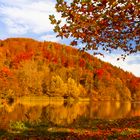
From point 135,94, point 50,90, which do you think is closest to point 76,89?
point 50,90

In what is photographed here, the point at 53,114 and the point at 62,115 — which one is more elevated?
the point at 53,114

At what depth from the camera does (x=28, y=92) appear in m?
121

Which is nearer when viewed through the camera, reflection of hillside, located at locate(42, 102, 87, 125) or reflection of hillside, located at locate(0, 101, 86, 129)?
reflection of hillside, located at locate(0, 101, 86, 129)

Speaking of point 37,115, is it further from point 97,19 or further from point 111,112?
point 97,19

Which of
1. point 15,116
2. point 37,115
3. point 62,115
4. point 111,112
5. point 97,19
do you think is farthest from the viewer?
point 111,112

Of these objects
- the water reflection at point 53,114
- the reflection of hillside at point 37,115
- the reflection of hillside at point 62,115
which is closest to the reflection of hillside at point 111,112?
the water reflection at point 53,114

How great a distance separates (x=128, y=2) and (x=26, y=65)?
124 meters

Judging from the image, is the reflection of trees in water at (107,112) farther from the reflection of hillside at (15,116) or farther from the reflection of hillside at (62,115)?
the reflection of hillside at (15,116)

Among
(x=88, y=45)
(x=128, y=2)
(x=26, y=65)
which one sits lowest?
(x=88, y=45)

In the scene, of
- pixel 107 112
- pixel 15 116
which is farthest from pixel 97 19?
pixel 107 112

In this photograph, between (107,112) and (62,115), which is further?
(107,112)

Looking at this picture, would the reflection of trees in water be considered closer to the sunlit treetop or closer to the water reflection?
the water reflection

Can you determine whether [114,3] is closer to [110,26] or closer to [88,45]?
[110,26]

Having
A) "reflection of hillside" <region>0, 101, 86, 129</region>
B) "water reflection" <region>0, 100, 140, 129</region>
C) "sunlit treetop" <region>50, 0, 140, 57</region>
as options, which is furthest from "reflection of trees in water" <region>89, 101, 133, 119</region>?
"sunlit treetop" <region>50, 0, 140, 57</region>
